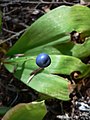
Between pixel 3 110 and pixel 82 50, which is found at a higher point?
pixel 82 50

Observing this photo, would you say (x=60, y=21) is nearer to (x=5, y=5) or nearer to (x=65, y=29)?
(x=65, y=29)

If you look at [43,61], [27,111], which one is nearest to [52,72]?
[43,61]

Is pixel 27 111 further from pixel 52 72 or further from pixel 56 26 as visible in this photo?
pixel 56 26

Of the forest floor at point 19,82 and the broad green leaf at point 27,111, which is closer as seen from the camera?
the broad green leaf at point 27,111

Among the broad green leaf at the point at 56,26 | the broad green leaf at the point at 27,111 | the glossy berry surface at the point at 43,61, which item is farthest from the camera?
the broad green leaf at the point at 56,26

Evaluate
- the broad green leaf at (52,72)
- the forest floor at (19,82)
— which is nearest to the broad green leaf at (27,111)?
the broad green leaf at (52,72)

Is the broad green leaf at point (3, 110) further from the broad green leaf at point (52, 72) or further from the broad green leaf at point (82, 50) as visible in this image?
the broad green leaf at point (82, 50)

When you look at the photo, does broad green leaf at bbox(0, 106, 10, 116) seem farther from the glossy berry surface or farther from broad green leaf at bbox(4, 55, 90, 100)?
the glossy berry surface
